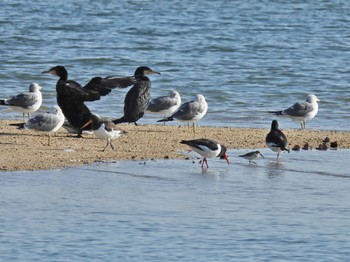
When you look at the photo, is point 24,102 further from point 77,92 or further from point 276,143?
point 276,143

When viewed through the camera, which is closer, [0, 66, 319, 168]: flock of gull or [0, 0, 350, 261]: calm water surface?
[0, 0, 350, 261]: calm water surface

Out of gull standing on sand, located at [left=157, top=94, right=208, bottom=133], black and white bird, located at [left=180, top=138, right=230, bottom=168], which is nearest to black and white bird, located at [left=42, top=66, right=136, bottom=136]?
gull standing on sand, located at [left=157, top=94, right=208, bottom=133]

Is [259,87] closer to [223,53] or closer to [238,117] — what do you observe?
[238,117]

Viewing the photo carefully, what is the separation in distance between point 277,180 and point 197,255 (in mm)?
3620

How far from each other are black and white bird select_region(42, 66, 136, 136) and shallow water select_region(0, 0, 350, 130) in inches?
126

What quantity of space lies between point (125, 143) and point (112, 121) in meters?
1.48

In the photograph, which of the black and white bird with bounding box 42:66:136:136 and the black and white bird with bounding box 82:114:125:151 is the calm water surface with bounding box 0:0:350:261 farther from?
the black and white bird with bounding box 42:66:136:136

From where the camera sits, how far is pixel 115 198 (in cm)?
1165

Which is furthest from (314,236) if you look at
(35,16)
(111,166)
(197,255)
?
(35,16)

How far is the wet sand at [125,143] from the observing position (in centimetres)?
1378

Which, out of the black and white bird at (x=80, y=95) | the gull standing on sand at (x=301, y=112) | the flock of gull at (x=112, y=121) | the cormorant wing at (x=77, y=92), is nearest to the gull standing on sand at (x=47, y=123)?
the flock of gull at (x=112, y=121)

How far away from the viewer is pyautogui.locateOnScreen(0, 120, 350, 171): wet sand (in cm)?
1378

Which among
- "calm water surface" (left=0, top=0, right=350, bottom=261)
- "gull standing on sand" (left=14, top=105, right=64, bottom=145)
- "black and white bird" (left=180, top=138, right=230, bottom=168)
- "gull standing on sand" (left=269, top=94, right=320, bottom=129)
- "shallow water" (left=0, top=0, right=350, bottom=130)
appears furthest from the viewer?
"shallow water" (left=0, top=0, right=350, bottom=130)

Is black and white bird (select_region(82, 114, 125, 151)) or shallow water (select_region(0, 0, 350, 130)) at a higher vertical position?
black and white bird (select_region(82, 114, 125, 151))
